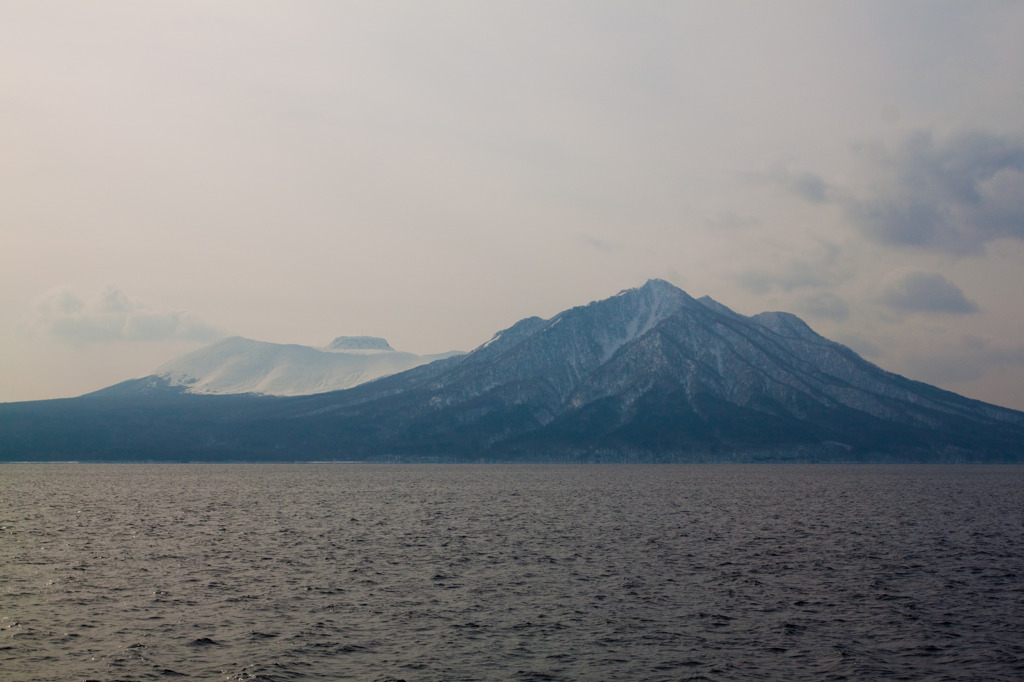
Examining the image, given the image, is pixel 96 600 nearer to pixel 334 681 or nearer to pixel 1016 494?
pixel 334 681

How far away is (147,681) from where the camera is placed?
40.1m

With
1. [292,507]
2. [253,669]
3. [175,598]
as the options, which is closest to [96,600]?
[175,598]

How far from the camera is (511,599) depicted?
195 feet

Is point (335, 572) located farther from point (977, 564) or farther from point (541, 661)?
point (977, 564)

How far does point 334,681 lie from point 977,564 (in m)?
60.1

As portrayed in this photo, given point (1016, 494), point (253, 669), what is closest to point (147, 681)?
point (253, 669)

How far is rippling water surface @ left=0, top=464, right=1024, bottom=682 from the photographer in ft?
143

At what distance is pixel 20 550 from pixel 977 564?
88227 millimetres

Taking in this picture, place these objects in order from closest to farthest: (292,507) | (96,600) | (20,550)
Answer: (96,600) < (20,550) < (292,507)

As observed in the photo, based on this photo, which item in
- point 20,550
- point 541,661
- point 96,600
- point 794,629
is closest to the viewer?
point 541,661

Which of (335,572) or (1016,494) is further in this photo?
(1016,494)

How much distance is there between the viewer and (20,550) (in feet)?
276

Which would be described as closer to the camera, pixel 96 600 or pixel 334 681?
pixel 334 681

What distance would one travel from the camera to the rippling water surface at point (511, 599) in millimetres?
43469
